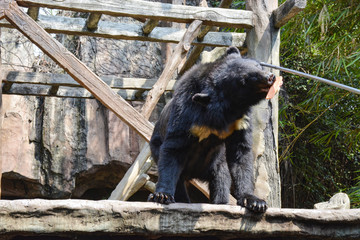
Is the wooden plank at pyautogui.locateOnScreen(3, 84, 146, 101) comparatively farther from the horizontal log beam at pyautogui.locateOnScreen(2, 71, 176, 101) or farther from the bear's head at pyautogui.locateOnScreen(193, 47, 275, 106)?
the bear's head at pyautogui.locateOnScreen(193, 47, 275, 106)

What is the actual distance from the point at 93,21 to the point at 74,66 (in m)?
0.66

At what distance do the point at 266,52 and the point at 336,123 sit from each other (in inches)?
115

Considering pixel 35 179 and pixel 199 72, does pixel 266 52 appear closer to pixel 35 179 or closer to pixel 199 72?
pixel 199 72

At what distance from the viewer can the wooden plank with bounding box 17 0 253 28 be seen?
4.21 meters

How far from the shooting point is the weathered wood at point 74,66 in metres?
4.15

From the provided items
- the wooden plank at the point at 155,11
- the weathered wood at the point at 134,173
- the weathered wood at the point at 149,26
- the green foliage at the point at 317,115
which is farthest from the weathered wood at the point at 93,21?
the green foliage at the point at 317,115

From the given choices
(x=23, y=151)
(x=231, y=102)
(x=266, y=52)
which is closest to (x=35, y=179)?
(x=23, y=151)

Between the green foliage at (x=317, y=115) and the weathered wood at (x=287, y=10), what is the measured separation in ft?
4.82

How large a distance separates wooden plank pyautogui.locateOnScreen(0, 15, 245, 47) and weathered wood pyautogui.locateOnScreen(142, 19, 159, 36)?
0.18ft

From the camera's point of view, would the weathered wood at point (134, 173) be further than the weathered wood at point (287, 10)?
Yes

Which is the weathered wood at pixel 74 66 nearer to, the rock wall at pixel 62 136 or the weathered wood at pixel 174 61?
the weathered wood at pixel 174 61

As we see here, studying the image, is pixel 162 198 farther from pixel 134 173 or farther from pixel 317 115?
pixel 317 115

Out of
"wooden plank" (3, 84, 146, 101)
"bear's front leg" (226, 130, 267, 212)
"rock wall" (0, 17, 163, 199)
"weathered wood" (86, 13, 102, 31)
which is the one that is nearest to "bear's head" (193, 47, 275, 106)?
"bear's front leg" (226, 130, 267, 212)

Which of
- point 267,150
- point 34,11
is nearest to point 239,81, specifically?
point 267,150
